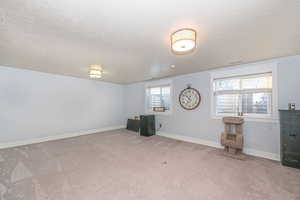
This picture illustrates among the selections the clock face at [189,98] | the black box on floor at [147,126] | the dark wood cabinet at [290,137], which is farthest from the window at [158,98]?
the dark wood cabinet at [290,137]

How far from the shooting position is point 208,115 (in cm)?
376

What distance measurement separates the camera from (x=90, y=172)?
7.28 feet

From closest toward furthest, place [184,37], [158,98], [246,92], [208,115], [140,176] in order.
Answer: [184,37], [140,176], [246,92], [208,115], [158,98]

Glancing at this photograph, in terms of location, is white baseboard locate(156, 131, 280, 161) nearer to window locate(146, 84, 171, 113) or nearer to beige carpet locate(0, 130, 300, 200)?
beige carpet locate(0, 130, 300, 200)

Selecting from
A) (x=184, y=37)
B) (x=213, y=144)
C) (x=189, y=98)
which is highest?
(x=184, y=37)

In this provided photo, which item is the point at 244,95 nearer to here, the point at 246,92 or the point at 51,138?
the point at 246,92

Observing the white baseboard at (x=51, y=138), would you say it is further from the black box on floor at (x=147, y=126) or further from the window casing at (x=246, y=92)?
the window casing at (x=246, y=92)

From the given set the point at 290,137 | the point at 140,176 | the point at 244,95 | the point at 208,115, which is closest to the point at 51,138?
the point at 140,176

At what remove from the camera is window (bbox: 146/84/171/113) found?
195 inches

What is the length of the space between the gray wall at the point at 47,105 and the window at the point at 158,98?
2.00 m

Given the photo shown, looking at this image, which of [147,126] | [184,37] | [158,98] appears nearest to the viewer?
[184,37]

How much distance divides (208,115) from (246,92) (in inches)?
45.3

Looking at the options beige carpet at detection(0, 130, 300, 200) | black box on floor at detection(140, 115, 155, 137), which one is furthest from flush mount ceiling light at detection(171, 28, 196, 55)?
black box on floor at detection(140, 115, 155, 137)

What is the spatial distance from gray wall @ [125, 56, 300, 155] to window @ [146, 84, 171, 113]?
0.29 metres
